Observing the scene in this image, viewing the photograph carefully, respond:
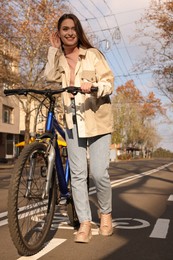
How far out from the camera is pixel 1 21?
26.8 m

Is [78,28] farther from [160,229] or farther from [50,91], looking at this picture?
[160,229]

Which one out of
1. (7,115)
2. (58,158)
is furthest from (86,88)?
(7,115)

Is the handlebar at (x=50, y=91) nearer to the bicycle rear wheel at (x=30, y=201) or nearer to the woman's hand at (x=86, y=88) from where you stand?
the woman's hand at (x=86, y=88)

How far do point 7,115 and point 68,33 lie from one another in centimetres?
4085

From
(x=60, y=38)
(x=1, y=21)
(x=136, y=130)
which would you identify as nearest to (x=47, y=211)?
(x=60, y=38)

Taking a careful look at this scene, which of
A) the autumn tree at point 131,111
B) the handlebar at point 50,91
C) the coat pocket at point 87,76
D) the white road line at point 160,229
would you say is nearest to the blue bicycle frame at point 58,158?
the handlebar at point 50,91

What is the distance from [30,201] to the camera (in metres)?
3.40

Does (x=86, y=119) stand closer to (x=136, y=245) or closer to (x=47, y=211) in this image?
(x=47, y=211)

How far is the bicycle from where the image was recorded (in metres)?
3.07

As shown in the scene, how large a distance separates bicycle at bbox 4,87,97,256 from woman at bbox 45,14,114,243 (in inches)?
6.9

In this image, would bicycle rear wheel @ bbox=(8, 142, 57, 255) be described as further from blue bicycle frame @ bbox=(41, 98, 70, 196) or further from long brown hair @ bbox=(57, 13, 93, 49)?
long brown hair @ bbox=(57, 13, 93, 49)

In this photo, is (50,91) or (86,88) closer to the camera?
(86,88)

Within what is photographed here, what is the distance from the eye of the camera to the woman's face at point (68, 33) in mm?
3822

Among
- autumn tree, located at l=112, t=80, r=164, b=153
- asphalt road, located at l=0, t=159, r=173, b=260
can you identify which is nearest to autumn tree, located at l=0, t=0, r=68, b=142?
asphalt road, located at l=0, t=159, r=173, b=260
